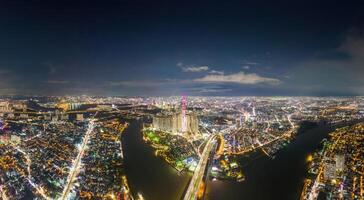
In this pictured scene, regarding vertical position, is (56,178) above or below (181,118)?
below

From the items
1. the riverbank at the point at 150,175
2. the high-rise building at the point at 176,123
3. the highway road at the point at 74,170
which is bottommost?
the riverbank at the point at 150,175

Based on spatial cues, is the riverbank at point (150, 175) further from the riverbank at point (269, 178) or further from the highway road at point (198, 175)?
the riverbank at point (269, 178)

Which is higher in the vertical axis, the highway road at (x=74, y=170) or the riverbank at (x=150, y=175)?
the highway road at (x=74, y=170)

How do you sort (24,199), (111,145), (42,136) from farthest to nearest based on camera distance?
1. (42,136)
2. (111,145)
3. (24,199)

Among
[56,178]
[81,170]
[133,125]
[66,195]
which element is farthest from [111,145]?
[133,125]

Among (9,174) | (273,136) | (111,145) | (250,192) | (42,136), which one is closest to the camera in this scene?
(250,192)

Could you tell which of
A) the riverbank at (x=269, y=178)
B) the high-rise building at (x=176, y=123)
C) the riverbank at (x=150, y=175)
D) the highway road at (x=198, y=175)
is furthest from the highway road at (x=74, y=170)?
the high-rise building at (x=176, y=123)

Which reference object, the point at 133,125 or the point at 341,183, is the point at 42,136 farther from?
the point at 341,183

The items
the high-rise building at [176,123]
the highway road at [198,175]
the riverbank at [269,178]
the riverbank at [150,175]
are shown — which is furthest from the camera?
the high-rise building at [176,123]

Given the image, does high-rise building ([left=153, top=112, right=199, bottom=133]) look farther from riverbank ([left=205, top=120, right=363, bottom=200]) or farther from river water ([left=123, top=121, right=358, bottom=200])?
riverbank ([left=205, top=120, right=363, bottom=200])
